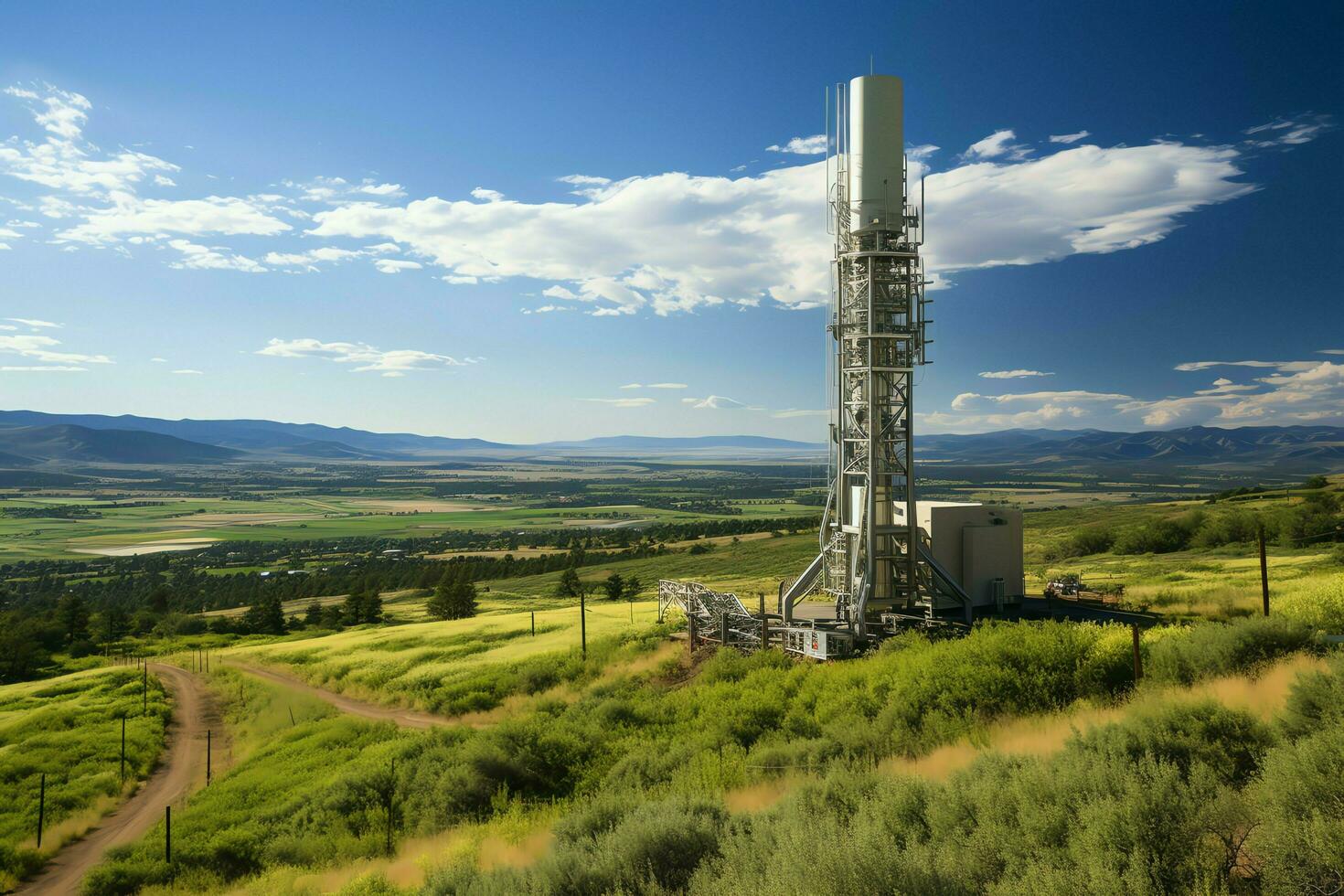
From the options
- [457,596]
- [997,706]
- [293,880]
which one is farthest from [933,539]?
[457,596]

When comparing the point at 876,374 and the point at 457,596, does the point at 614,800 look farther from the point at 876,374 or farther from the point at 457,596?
the point at 457,596

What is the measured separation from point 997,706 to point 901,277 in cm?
1550

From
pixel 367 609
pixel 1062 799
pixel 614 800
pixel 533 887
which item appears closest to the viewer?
pixel 1062 799

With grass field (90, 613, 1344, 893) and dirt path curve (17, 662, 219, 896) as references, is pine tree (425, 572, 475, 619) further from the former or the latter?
grass field (90, 613, 1344, 893)

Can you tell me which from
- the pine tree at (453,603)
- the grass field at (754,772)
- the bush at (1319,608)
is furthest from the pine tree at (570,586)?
the bush at (1319,608)

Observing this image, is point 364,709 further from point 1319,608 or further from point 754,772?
point 1319,608

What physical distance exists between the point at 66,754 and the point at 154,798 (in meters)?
6.83

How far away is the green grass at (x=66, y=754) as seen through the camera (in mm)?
23703

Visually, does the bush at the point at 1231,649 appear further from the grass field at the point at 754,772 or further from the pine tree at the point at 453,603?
the pine tree at the point at 453,603

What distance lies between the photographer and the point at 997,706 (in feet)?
48.3

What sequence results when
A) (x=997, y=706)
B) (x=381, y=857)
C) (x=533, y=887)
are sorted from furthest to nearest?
(x=381, y=857) < (x=997, y=706) < (x=533, y=887)

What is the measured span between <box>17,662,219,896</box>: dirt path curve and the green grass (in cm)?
54

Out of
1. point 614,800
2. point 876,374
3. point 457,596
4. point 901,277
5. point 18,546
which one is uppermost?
point 901,277

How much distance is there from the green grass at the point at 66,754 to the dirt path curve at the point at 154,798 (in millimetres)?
538
